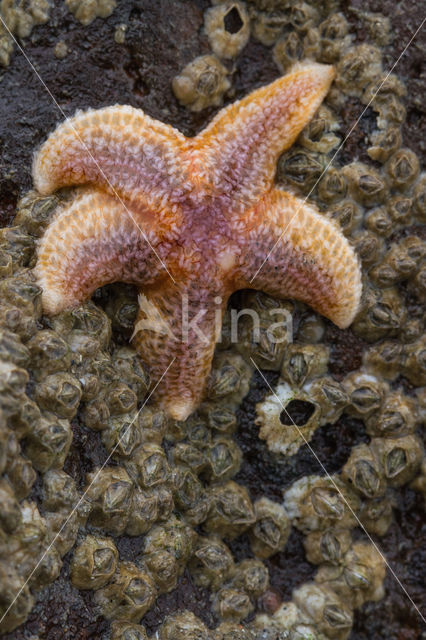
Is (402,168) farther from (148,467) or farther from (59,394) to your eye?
(59,394)

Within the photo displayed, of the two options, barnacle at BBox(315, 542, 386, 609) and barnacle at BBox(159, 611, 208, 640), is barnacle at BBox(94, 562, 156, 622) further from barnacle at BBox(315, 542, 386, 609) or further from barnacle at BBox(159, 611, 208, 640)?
barnacle at BBox(315, 542, 386, 609)

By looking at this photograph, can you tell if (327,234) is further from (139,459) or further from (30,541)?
(30,541)

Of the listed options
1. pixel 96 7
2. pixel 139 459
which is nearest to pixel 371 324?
pixel 139 459

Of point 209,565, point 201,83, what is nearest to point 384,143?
point 201,83

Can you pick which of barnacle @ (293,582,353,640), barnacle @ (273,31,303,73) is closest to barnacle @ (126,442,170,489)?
barnacle @ (293,582,353,640)

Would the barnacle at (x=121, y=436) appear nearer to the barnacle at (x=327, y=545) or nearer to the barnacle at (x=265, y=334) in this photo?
the barnacle at (x=265, y=334)
